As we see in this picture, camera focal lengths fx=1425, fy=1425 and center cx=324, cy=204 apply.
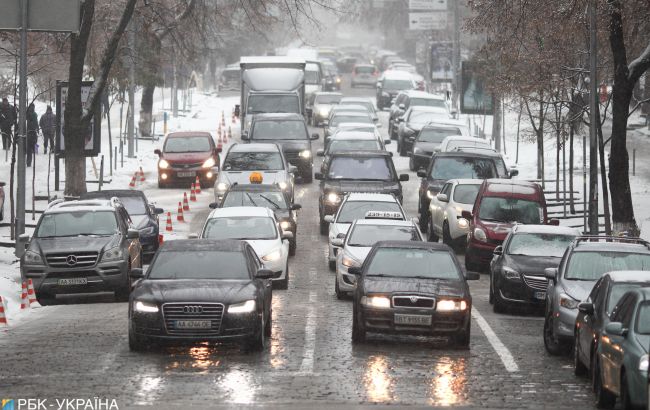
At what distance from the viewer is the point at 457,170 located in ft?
118

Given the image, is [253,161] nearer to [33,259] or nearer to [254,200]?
[254,200]

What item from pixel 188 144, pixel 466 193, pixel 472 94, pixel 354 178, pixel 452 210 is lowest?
pixel 452 210

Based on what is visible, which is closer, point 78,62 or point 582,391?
point 582,391

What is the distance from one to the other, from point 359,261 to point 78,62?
14.3 m

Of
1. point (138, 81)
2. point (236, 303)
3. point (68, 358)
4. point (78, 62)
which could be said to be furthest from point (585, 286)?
point (138, 81)

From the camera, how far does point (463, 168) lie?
36.2m

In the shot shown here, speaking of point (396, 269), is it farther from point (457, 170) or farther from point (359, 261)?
point (457, 170)

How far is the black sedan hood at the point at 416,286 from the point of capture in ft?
60.9

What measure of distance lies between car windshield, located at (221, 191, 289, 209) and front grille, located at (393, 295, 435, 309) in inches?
497

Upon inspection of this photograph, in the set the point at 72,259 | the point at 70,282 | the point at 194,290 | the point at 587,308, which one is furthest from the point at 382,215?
the point at 587,308

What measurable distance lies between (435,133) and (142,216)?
19.8 metres

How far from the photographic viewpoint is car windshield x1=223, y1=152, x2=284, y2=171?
122 ft

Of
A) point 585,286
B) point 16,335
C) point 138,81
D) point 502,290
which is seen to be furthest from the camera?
point 138,81

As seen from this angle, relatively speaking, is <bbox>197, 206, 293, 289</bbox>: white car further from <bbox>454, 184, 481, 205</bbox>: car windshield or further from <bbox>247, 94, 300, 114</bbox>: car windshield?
<bbox>247, 94, 300, 114</bbox>: car windshield
